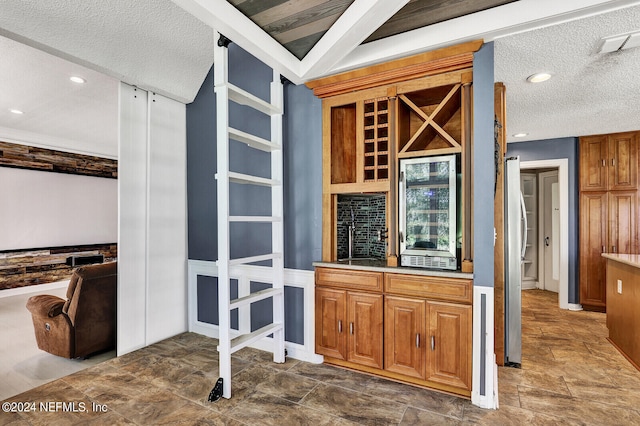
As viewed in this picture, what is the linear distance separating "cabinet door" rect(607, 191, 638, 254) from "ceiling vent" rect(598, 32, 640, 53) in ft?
9.94

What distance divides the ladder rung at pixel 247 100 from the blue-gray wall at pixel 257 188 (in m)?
0.31

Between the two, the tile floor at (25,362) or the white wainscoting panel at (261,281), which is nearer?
the tile floor at (25,362)

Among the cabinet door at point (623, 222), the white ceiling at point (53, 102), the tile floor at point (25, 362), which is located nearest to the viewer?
the tile floor at point (25, 362)

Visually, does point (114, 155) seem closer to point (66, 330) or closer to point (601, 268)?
point (66, 330)

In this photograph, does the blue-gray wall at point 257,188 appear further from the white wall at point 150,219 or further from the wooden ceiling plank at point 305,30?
the wooden ceiling plank at point 305,30

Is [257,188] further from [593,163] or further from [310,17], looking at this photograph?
[593,163]

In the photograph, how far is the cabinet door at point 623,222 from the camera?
451cm

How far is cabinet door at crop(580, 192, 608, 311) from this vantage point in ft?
15.1

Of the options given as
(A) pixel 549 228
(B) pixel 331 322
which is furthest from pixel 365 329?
(A) pixel 549 228

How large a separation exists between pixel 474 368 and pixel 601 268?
12.4 ft

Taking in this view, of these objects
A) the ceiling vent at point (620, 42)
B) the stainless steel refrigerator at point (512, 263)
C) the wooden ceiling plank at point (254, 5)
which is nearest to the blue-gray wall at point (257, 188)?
the wooden ceiling plank at point (254, 5)

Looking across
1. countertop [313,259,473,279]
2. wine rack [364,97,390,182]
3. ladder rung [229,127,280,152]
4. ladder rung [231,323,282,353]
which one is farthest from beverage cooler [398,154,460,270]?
ladder rung [231,323,282,353]

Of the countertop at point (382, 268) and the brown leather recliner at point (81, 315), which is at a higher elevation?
the countertop at point (382, 268)

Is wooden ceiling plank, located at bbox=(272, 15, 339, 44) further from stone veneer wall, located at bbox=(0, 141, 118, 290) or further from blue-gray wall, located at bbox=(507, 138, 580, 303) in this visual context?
stone veneer wall, located at bbox=(0, 141, 118, 290)
